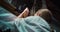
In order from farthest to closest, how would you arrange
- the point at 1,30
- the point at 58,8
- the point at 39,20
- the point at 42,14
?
the point at 58,8, the point at 42,14, the point at 39,20, the point at 1,30

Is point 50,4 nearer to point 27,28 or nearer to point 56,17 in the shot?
point 56,17

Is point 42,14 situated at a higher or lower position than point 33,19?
higher

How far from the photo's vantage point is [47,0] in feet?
4.29

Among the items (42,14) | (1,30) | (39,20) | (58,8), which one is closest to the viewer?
(1,30)

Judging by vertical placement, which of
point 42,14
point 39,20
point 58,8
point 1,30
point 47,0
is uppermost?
point 47,0

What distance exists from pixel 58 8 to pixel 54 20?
0.14 metres

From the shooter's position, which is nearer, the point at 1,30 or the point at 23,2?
the point at 1,30

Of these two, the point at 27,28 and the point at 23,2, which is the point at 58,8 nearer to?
the point at 23,2

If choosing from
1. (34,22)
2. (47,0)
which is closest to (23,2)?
(47,0)

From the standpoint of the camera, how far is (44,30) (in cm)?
81

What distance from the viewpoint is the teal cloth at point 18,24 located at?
0.77 metres

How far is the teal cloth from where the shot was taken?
0.77m

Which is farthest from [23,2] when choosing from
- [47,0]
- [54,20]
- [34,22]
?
[34,22]

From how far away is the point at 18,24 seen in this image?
79cm
